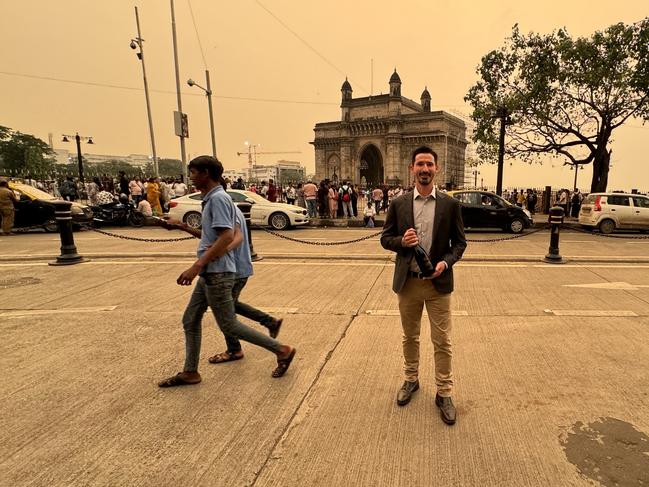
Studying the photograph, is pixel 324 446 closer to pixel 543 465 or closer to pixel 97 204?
pixel 543 465

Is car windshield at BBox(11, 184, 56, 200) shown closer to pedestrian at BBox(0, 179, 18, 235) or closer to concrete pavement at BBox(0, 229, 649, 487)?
pedestrian at BBox(0, 179, 18, 235)

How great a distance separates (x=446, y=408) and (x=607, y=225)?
15.1m

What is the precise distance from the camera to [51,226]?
13.9 meters

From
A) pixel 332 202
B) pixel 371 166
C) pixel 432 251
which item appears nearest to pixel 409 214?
pixel 432 251

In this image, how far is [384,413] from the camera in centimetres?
286

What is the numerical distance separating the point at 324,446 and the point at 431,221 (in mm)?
1629

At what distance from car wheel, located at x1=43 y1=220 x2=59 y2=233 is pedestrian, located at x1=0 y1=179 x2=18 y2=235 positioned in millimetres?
944

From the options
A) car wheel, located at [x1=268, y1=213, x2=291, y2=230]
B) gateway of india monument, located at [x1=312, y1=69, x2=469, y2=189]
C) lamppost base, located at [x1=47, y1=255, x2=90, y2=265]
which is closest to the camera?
lamppost base, located at [x1=47, y1=255, x2=90, y2=265]

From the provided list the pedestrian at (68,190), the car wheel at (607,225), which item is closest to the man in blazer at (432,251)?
the car wheel at (607,225)

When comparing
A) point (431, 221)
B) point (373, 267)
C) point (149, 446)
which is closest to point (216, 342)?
point (149, 446)

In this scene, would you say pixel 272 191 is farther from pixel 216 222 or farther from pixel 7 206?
pixel 216 222

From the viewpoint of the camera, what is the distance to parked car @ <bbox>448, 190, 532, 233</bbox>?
14219 mm

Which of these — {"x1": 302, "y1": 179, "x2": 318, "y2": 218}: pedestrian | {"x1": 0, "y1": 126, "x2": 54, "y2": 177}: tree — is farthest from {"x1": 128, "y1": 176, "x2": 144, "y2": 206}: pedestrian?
{"x1": 0, "y1": 126, "x2": 54, "y2": 177}: tree

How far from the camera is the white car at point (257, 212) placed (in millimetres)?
14094
